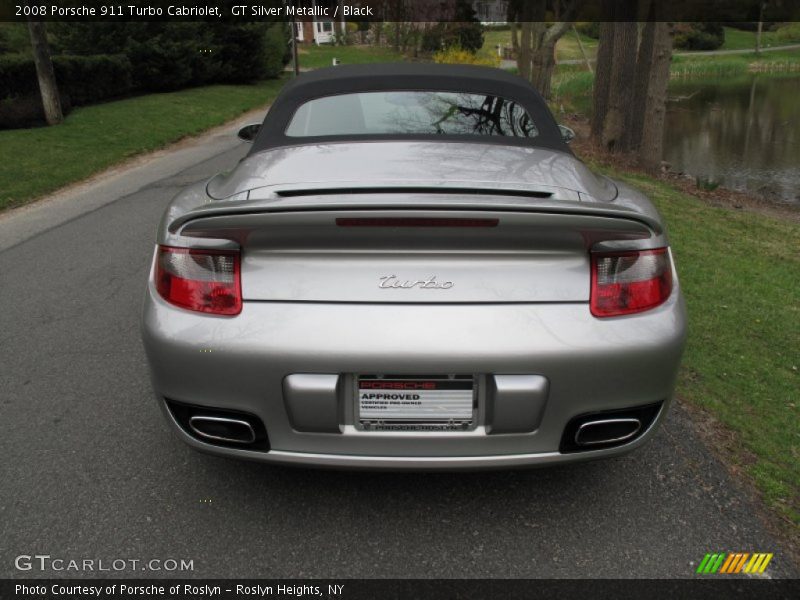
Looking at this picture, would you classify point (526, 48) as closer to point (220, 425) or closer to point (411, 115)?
point (411, 115)

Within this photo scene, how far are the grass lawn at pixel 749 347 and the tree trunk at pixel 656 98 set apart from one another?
586cm

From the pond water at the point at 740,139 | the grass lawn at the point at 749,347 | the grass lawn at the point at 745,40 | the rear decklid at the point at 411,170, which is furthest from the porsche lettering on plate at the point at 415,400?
the grass lawn at the point at 745,40

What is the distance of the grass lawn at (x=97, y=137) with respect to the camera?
11.1m

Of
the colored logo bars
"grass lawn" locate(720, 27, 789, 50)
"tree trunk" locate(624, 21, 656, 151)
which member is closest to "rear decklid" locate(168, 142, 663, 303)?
the colored logo bars

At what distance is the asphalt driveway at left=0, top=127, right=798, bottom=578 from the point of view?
2.35 m

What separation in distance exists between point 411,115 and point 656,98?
1156 cm

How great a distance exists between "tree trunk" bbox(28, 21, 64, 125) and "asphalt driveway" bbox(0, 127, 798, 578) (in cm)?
1379

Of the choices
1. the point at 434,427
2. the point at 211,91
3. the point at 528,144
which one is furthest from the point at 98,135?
the point at 434,427

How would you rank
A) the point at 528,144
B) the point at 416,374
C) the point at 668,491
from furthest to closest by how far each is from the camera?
1. the point at 528,144
2. the point at 668,491
3. the point at 416,374

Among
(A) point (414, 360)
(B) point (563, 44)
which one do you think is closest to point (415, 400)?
(A) point (414, 360)

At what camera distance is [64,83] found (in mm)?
18109

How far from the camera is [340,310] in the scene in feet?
7.12
